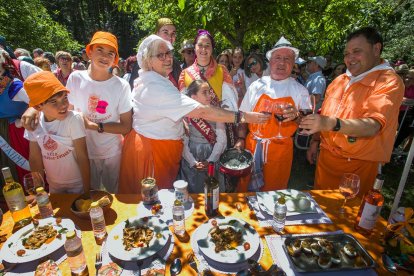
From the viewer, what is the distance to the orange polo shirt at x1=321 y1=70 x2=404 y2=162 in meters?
2.51

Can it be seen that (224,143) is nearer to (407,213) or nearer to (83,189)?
(83,189)

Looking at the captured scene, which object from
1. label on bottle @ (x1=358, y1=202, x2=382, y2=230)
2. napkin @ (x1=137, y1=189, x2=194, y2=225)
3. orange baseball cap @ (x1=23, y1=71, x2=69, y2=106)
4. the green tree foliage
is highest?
the green tree foliage

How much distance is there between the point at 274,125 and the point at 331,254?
1.80 m

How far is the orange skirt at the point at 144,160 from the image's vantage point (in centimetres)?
299

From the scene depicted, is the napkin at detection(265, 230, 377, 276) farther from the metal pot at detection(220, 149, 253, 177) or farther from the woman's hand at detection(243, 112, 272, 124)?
the woman's hand at detection(243, 112, 272, 124)

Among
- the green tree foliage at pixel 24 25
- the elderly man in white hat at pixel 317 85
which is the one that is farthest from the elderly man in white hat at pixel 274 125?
the green tree foliage at pixel 24 25

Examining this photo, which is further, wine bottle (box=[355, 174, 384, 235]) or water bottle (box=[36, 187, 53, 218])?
water bottle (box=[36, 187, 53, 218])

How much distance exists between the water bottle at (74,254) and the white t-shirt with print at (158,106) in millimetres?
1516

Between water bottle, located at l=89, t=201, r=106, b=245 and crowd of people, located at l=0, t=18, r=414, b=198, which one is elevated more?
crowd of people, located at l=0, t=18, r=414, b=198

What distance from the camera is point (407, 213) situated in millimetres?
1810

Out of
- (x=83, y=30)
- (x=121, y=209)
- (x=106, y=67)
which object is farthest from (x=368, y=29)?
(x=83, y=30)

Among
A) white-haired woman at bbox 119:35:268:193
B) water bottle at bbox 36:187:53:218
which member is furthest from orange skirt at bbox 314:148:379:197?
water bottle at bbox 36:187:53:218

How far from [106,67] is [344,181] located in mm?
2834

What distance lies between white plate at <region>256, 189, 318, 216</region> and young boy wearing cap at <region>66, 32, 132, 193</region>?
181 centimetres
